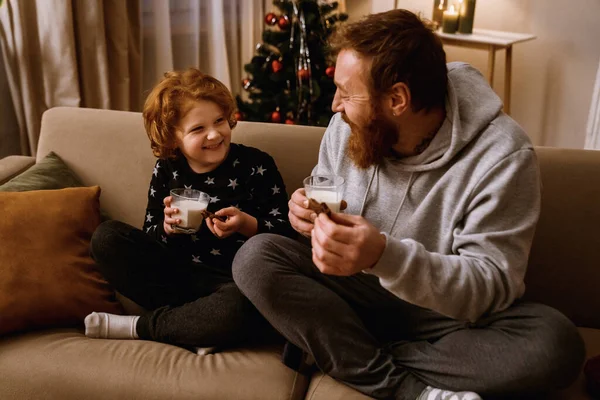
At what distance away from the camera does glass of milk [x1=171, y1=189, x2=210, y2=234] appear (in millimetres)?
1724

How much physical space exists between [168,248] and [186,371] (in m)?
0.42

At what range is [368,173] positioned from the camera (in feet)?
5.87

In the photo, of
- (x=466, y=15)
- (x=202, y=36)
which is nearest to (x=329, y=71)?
(x=202, y=36)

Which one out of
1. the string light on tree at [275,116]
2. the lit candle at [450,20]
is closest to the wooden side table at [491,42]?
the lit candle at [450,20]

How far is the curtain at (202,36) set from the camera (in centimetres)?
370

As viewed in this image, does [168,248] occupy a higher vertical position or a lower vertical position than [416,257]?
lower

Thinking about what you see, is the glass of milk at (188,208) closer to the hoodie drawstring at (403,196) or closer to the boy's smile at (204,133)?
the boy's smile at (204,133)

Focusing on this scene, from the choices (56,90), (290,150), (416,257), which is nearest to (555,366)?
(416,257)

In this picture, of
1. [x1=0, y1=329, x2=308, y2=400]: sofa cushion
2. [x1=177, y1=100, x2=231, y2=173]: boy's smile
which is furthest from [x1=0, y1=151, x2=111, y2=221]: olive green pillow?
[x1=0, y1=329, x2=308, y2=400]: sofa cushion

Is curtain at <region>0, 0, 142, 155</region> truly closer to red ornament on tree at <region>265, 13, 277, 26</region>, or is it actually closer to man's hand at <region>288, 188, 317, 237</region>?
red ornament on tree at <region>265, 13, 277, 26</region>

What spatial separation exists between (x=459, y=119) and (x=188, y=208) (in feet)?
2.41

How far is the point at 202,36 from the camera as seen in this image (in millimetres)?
4047

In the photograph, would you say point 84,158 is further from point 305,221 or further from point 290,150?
point 305,221

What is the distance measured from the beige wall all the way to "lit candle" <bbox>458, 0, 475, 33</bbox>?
0.44 m
